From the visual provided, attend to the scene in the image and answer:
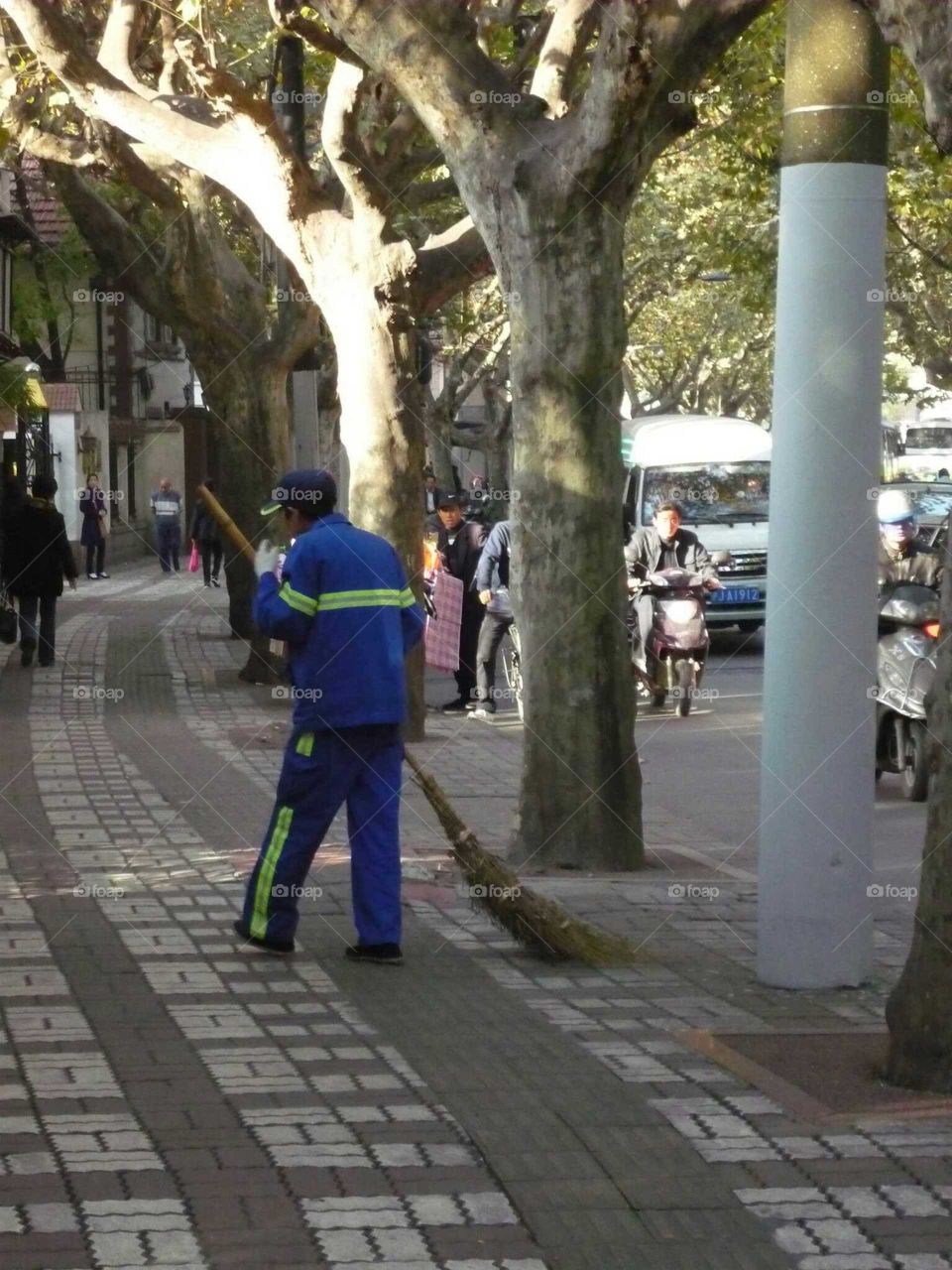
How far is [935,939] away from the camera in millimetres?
5742

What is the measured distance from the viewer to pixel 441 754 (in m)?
15.2

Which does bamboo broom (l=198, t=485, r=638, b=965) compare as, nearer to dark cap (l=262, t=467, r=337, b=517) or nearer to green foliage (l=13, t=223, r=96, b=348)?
dark cap (l=262, t=467, r=337, b=517)

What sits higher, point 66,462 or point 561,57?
point 561,57

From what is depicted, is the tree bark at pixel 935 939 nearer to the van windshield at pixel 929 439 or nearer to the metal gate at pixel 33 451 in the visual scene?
the metal gate at pixel 33 451

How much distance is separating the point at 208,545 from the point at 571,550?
86.8 feet

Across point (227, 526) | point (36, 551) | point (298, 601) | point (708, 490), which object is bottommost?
point (36, 551)

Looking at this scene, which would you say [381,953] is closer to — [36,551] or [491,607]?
[491,607]

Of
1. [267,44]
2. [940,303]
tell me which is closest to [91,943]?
[267,44]

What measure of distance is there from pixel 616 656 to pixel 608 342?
4.73ft

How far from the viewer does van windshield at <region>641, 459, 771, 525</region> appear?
2555cm

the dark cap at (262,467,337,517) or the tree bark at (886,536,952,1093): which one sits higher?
the dark cap at (262,467,337,517)

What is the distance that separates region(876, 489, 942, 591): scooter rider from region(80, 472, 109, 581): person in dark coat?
900 inches

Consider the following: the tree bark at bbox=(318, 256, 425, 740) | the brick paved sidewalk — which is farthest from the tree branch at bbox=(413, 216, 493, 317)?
the brick paved sidewalk

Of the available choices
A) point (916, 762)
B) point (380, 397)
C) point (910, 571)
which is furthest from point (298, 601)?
point (910, 571)
